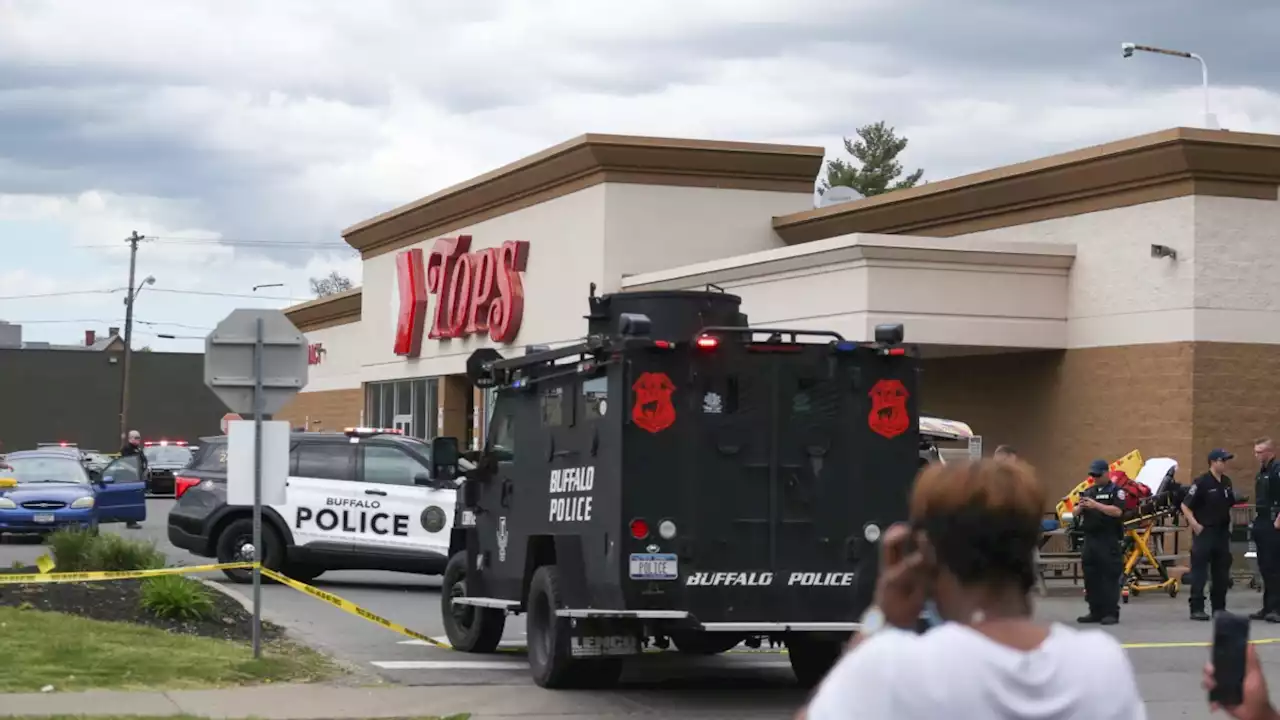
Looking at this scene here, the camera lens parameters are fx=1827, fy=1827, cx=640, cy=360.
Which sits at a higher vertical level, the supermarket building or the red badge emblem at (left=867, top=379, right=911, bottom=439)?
the supermarket building

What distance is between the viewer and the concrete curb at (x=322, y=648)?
1334cm

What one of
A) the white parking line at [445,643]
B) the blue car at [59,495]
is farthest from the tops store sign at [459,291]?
the white parking line at [445,643]

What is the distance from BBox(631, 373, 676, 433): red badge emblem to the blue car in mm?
17372

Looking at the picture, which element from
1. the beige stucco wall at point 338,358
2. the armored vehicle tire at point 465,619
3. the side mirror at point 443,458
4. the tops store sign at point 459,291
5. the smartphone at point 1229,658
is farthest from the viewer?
the beige stucco wall at point 338,358

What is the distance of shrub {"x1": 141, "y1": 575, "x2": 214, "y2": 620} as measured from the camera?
16.2m

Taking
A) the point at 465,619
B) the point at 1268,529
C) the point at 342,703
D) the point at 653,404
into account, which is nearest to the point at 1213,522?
the point at 1268,529

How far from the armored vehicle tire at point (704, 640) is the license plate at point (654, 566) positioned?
57cm

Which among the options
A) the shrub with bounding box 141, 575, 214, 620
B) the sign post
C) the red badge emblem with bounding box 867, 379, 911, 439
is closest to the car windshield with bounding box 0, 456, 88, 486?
the shrub with bounding box 141, 575, 214, 620

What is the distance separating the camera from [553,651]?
1262cm

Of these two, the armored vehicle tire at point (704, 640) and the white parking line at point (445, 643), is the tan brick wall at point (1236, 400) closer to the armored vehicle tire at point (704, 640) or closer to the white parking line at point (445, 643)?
the white parking line at point (445, 643)

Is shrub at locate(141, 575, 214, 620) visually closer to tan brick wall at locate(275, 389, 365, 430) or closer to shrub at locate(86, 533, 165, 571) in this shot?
shrub at locate(86, 533, 165, 571)

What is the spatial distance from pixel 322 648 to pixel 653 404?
4981mm

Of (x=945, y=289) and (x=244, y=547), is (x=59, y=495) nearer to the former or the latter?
(x=244, y=547)

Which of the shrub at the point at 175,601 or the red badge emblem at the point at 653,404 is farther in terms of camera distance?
the shrub at the point at 175,601
